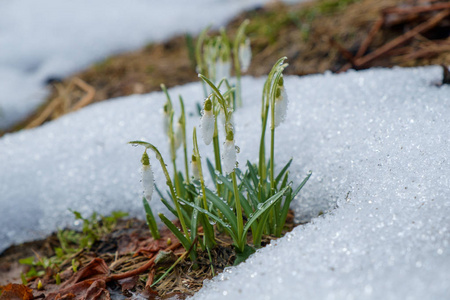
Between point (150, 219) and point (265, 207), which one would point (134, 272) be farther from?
point (265, 207)

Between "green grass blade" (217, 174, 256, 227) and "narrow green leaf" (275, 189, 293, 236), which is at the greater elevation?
"green grass blade" (217, 174, 256, 227)

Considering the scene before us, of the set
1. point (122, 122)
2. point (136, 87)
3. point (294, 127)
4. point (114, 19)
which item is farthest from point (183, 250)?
point (114, 19)

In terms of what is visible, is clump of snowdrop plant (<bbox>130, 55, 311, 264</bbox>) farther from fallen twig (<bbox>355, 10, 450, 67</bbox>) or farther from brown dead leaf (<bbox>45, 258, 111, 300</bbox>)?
fallen twig (<bbox>355, 10, 450, 67</bbox>)

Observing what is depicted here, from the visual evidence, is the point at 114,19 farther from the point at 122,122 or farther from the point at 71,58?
the point at 122,122

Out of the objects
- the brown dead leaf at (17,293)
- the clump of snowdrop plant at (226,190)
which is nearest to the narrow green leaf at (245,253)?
the clump of snowdrop plant at (226,190)

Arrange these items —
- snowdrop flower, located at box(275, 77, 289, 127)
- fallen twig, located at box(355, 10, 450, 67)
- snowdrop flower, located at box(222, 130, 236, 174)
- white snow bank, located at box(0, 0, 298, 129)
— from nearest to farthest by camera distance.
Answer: snowdrop flower, located at box(222, 130, 236, 174) < snowdrop flower, located at box(275, 77, 289, 127) < fallen twig, located at box(355, 10, 450, 67) < white snow bank, located at box(0, 0, 298, 129)

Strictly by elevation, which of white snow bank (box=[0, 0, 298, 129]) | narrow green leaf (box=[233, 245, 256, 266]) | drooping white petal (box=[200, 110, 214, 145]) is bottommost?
narrow green leaf (box=[233, 245, 256, 266])

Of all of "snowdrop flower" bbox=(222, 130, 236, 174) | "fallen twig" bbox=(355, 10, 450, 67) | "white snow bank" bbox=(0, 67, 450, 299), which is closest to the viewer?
"white snow bank" bbox=(0, 67, 450, 299)

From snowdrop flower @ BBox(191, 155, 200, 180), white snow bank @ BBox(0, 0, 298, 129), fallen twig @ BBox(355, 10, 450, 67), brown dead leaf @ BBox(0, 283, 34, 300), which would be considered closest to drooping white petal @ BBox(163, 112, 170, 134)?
snowdrop flower @ BBox(191, 155, 200, 180)
